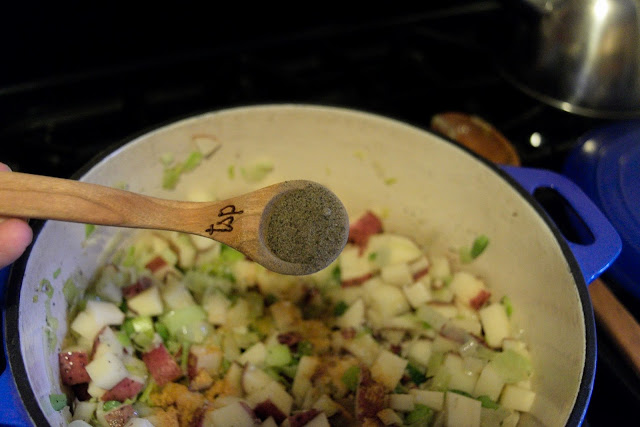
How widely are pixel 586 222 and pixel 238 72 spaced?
1.04 meters

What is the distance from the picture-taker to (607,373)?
43.8 inches

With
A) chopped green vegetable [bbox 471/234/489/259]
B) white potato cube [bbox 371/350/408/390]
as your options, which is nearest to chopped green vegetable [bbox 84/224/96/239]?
white potato cube [bbox 371/350/408/390]

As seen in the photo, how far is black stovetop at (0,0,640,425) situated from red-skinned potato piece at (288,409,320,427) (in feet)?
2.35

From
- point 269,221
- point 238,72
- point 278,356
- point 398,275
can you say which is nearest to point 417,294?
point 398,275

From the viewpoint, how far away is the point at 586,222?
1.10 meters

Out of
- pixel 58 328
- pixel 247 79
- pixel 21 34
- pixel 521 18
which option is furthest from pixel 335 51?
pixel 58 328

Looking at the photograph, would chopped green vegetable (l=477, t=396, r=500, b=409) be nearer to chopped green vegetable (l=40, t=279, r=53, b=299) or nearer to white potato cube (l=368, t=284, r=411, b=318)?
white potato cube (l=368, t=284, r=411, b=318)

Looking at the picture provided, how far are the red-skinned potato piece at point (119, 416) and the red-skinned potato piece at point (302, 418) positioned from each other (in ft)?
1.07

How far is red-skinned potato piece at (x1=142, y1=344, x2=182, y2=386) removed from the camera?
44.9 inches

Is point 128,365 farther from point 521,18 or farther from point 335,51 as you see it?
point 521,18

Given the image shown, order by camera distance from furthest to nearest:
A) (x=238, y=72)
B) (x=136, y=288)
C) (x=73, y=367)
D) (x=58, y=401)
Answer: (x=238, y=72)
(x=136, y=288)
(x=73, y=367)
(x=58, y=401)

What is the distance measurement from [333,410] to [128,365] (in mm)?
457

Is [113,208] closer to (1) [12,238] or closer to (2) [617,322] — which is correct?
(1) [12,238]

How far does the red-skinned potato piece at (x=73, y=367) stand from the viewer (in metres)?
1.04
